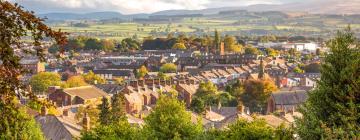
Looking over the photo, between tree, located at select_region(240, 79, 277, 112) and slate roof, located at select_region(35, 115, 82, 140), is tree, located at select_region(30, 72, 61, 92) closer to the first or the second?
tree, located at select_region(240, 79, 277, 112)

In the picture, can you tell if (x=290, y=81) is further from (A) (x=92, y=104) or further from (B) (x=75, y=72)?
(A) (x=92, y=104)

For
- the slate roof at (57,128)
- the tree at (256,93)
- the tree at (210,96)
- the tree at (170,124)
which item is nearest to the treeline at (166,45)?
the tree at (210,96)

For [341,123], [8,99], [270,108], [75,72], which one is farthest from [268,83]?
[8,99]

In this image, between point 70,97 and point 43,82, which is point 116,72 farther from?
point 70,97

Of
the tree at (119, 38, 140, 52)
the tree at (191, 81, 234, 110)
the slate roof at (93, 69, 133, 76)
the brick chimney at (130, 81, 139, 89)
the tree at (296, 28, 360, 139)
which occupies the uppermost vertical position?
the tree at (296, 28, 360, 139)

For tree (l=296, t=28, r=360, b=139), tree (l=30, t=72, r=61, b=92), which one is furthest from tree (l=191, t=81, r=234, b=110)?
tree (l=296, t=28, r=360, b=139)

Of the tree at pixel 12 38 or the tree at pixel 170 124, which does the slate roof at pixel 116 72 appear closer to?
the tree at pixel 170 124
